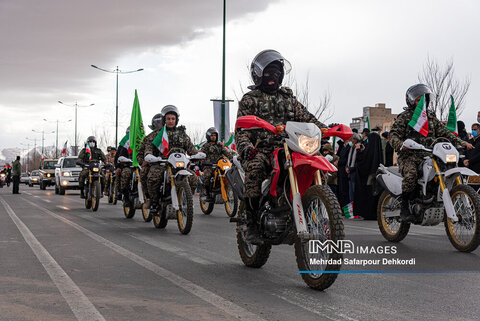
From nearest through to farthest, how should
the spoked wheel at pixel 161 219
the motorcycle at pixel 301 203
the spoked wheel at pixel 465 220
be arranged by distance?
the motorcycle at pixel 301 203
the spoked wheel at pixel 465 220
the spoked wheel at pixel 161 219

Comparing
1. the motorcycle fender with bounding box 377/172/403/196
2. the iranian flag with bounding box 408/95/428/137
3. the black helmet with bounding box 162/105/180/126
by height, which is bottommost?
the motorcycle fender with bounding box 377/172/403/196

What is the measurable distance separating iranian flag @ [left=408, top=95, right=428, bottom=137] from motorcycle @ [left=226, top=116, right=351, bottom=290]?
342 cm

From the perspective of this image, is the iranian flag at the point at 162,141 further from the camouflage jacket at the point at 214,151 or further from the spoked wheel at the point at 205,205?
the camouflage jacket at the point at 214,151

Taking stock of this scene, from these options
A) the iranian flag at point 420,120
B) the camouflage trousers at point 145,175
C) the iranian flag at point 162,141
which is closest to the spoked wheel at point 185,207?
the iranian flag at point 162,141

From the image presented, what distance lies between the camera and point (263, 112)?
6.85 meters

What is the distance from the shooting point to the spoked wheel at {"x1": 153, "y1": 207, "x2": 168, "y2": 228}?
1158 centimetres

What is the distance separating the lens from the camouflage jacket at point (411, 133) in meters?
9.16

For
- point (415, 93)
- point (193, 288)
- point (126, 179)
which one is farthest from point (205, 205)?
point (193, 288)

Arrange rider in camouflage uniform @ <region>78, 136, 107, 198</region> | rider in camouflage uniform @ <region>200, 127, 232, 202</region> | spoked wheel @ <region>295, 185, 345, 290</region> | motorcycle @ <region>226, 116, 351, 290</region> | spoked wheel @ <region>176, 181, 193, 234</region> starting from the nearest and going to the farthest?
1. spoked wheel @ <region>295, 185, 345, 290</region>
2. motorcycle @ <region>226, 116, 351, 290</region>
3. spoked wheel @ <region>176, 181, 193, 234</region>
4. rider in camouflage uniform @ <region>200, 127, 232, 202</region>
5. rider in camouflage uniform @ <region>78, 136, 107, 198</region>

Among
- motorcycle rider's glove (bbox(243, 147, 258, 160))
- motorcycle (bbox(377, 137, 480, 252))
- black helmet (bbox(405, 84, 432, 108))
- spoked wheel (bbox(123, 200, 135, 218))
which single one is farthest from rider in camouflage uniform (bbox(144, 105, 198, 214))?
motorcycle rider's glove (bbox(243, 147, 258, 160))

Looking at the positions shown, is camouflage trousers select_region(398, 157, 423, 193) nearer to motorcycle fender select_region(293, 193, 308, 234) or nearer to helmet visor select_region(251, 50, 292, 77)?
helmet visor select_region(251, 50, 292, 77)

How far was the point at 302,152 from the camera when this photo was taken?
225 inches

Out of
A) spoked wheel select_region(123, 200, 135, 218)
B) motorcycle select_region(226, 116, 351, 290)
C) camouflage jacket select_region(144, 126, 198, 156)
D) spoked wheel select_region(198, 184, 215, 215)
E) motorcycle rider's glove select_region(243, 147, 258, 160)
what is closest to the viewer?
motorcycle select_region(226, 116, 351, 290)

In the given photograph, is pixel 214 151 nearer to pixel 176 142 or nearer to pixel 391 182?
pixel 176 142
